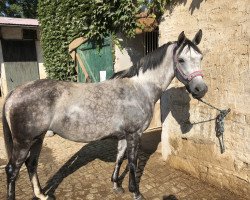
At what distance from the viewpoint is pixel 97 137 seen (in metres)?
3.78

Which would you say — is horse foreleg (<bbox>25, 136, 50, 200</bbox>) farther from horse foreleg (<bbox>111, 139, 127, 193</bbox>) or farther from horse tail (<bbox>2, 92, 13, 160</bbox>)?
horse foreleg (<bbox>111, 139, 127, 193</bbox>)

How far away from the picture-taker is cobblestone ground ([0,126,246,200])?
4176 millimetres

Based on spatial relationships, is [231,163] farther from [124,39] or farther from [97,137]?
[124,39]

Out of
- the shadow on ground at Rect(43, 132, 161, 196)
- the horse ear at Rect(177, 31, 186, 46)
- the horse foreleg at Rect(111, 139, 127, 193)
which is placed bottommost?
the shadow on ground at Rect(43, 132, 161, 196)

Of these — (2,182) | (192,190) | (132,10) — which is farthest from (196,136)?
(2,182)

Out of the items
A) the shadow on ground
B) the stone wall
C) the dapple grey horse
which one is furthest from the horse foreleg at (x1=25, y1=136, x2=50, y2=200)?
the stone wall

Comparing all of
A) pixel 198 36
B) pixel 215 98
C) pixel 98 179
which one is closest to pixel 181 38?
pixel 198 36

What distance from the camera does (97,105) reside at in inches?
146

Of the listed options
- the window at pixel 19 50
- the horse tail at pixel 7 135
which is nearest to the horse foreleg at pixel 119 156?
the horse tail at pixel 7 135

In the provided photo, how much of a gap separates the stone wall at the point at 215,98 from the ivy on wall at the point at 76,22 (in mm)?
865

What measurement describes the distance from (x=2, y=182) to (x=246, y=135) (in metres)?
4.26

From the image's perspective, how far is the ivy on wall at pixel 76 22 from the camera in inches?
217

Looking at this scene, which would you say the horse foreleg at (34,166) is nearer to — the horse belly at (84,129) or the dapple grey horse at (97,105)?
the dapple grey horse at (97,105)

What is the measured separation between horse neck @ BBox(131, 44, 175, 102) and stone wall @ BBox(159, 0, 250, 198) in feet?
2.52
